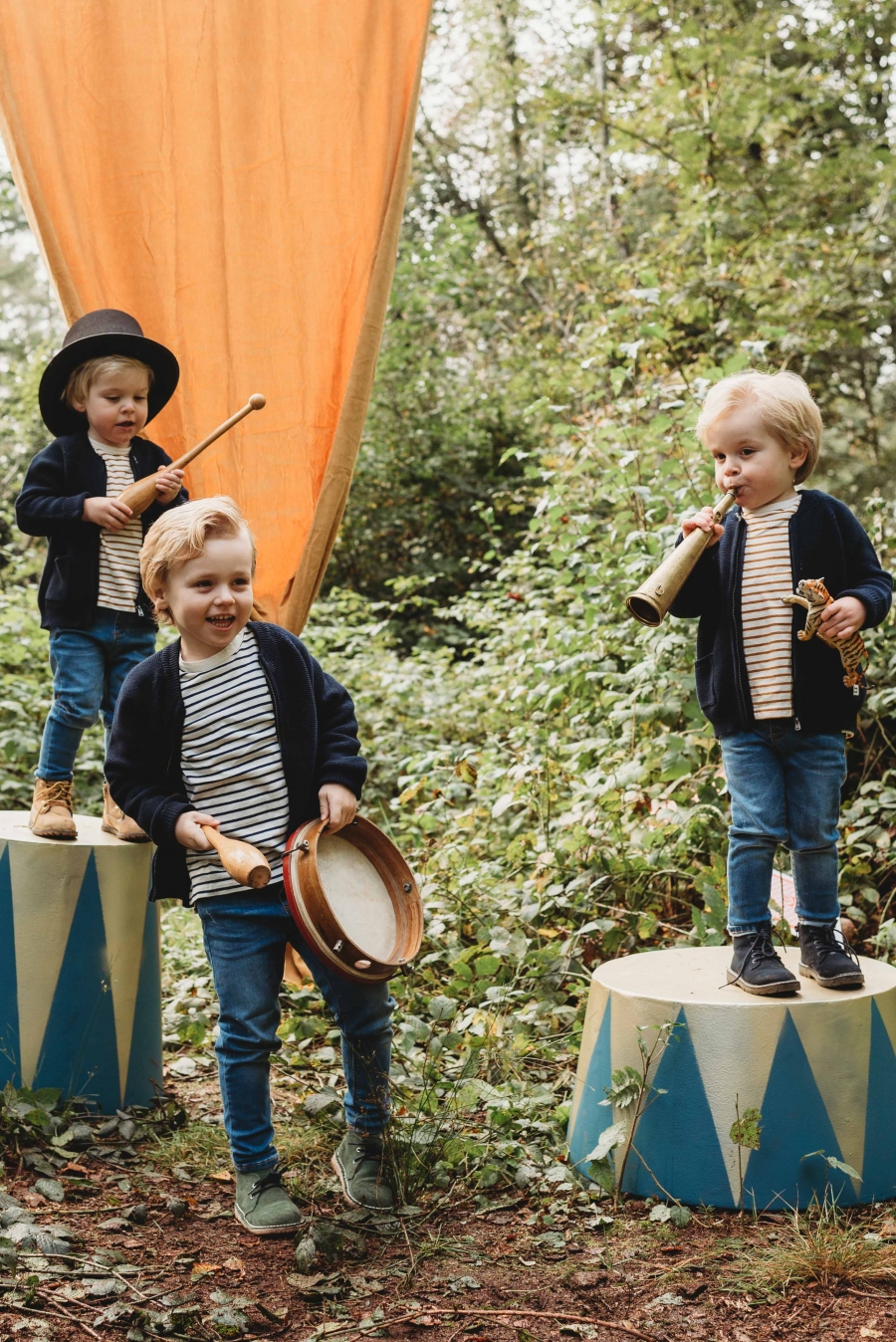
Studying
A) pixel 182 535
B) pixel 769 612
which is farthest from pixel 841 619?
pixel 182 535

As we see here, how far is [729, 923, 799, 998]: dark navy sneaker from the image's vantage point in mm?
2492

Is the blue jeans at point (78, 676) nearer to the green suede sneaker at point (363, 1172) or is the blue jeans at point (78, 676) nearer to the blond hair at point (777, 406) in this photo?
the green suede sneaker at point (363, 1172)

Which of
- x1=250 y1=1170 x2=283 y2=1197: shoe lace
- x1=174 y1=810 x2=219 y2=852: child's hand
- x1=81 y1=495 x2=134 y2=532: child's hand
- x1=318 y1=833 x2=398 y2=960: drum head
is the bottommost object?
x1=250 y1=1170 x2=283 y2=1197: shoe lace

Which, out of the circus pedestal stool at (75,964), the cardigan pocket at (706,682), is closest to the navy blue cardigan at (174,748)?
the circus pedestal stool at (75,964)

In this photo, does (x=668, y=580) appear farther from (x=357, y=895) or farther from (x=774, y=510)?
(x=357, y=895)

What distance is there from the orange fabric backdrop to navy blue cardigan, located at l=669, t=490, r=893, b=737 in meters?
1.28

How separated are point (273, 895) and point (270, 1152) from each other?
1.74ft

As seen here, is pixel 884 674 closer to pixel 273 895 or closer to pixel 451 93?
pixel 273 895

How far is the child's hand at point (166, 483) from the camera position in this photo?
2975mm

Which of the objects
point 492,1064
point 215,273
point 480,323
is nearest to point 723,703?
point 492,1064

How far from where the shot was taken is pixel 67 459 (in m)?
3.04

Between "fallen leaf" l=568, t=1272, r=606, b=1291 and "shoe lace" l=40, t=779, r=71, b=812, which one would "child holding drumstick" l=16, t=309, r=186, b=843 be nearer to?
"shoe lace" l=40, t=779, r=71, b=812

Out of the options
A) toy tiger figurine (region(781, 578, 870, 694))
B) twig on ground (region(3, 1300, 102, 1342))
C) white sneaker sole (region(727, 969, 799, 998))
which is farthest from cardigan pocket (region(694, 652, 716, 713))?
twig on ground (region(3, 1300, 102, 1342))

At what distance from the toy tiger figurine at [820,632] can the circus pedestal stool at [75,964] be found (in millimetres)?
1690
